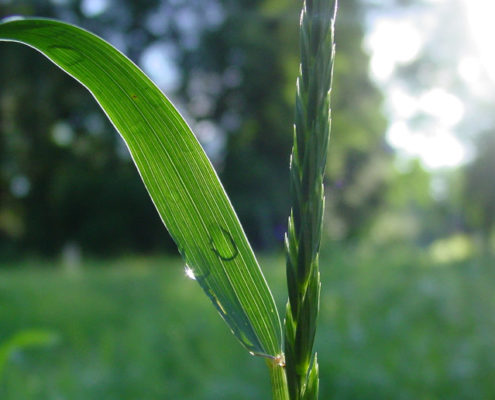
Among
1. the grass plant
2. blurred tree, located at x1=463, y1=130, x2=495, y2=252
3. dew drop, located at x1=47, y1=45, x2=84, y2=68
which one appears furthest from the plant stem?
blurred tree, located at x1=463, y1=130, x2=495, y2=252

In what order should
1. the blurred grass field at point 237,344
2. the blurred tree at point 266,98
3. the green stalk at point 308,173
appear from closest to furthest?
the green stalk at point 308,173, the blurred grass field at point 237,344, the blurred tree at point 266,98

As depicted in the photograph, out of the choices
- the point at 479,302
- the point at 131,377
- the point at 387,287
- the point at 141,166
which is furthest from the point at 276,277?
the point at 141,166

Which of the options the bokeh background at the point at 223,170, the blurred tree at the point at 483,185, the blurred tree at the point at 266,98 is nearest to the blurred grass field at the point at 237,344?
the bokeh background at the point at 223,170

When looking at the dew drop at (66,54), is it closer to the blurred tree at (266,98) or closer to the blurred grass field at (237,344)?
the blurred grass field at (237,344)

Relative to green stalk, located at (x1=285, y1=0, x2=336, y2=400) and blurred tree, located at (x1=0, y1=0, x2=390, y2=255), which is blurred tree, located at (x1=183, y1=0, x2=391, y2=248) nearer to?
blurred tree, located at (x1=0, y1=0, x2=390, y2=255)

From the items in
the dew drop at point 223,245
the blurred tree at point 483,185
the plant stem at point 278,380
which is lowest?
the plant stem at point 278,380

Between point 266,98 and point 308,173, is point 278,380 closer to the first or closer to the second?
point 308,173
